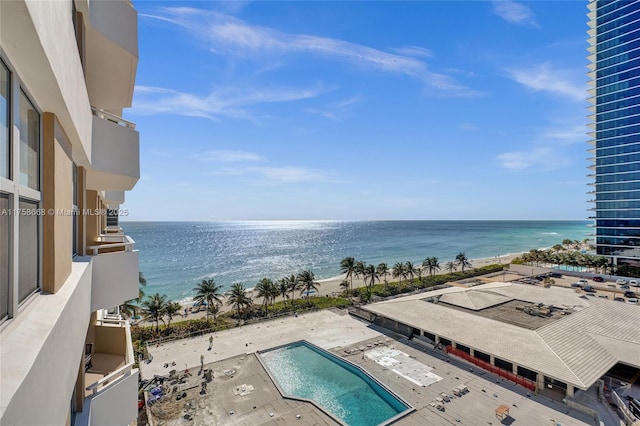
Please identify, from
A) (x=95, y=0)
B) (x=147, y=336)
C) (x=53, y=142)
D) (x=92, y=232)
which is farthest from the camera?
(x=147, y=336)

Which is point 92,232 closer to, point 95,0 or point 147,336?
point 95,0

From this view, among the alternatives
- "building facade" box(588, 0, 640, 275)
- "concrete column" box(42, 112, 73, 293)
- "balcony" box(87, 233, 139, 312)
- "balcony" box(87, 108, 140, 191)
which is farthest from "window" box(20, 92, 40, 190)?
"building facade" box(588, 0, 640, 275)

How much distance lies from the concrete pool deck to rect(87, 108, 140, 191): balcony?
1782 cm

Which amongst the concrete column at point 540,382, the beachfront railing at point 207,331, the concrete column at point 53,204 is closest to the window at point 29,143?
the concrete column at point 53,204

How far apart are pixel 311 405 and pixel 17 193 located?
73.5 ft

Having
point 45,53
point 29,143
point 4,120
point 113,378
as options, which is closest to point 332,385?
point 113,378

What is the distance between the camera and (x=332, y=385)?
2469 centimetres

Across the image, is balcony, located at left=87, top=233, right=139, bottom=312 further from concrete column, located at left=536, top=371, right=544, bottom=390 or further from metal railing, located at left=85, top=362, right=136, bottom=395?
concrete column, located at left=536, top=371, right=544, bottom=390

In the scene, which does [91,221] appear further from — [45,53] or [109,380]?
[45,53]

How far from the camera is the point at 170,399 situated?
22422mm

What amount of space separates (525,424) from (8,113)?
86.9 feet

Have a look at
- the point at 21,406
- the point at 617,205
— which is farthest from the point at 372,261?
the point at 21,406

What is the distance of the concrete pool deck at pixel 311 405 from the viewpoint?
2006 centimetres

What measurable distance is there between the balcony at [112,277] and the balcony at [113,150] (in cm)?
185
